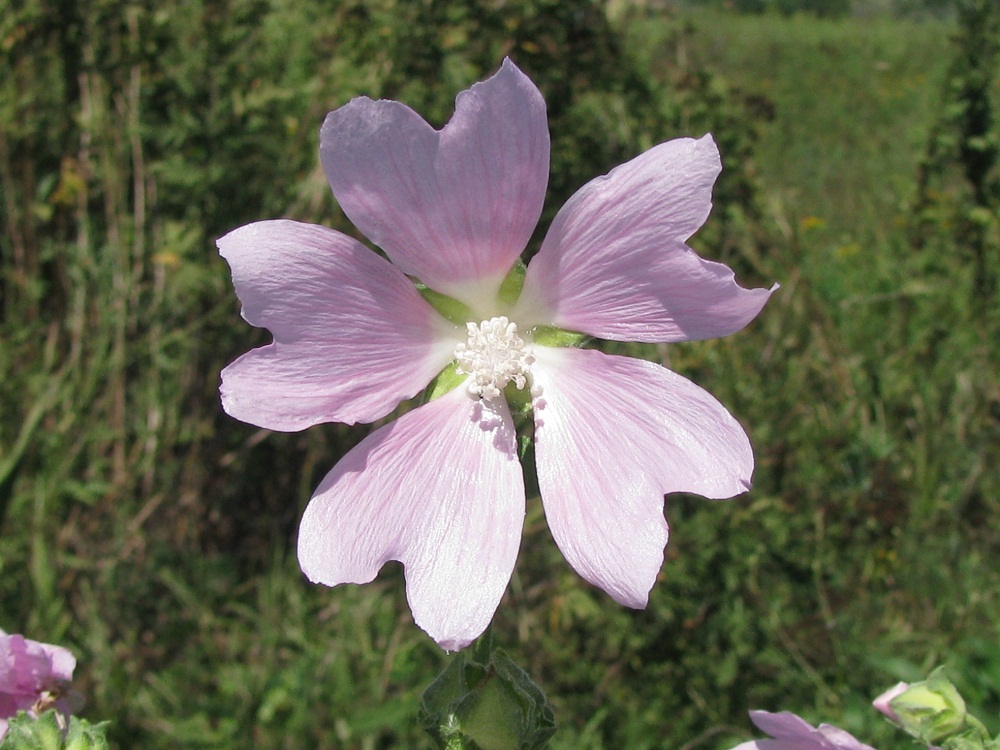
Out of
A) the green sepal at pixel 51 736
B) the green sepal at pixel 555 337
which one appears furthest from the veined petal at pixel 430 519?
the green sepal at pixel 51 736

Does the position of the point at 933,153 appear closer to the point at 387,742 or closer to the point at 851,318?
the point at 851,318

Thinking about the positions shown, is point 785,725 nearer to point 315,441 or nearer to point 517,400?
point 517,400

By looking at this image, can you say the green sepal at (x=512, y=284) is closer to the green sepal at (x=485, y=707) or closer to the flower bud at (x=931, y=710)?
the green sepal at (x=485, y=707)

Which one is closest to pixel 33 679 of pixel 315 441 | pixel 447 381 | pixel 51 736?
pixel 51 736

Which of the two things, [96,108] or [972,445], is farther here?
[972,445]

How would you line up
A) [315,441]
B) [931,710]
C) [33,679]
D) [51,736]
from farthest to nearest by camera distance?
1. [315,441]
2. [33,679]
3. [931,710]
4. [51,736]

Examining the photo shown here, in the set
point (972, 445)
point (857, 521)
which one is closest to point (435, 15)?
point (857, 521)

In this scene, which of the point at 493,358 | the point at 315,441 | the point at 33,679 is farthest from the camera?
the point at 315,441
